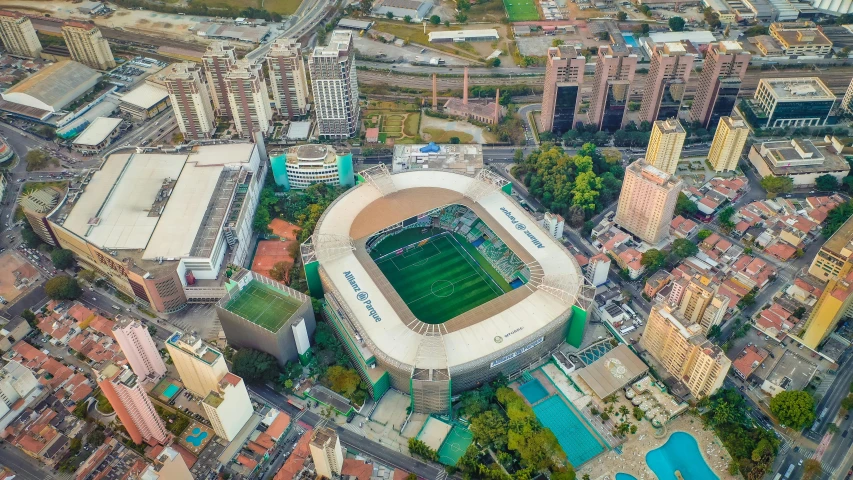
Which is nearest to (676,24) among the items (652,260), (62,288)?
(652,260)

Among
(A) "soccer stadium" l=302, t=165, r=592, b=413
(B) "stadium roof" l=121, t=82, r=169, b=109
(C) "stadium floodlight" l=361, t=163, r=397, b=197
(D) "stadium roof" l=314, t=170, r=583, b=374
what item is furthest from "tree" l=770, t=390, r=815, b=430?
(B) "stadium roof" l=121, t=82, r=169, b=109

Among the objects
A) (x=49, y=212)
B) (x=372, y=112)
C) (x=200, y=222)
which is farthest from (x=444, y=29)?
(x=49, y=212)

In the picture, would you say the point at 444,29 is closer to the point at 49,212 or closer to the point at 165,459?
the point at 49,212

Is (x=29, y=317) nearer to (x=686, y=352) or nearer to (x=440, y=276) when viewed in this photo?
(x=440, y=276)

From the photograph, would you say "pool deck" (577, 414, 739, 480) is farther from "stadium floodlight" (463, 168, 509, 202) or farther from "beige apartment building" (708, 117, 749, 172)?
"beige apartment building" (708, 117, 749, 172)

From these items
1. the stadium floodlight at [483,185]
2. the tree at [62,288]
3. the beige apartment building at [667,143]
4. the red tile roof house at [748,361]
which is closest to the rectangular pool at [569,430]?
the red tile roof house at [748,361]

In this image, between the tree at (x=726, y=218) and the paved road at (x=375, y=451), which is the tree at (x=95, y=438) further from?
the tree at (x=726, y=218)

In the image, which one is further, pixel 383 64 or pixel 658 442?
pixel 383 64

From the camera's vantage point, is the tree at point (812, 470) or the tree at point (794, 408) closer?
the tree at point (812, 470)
